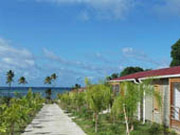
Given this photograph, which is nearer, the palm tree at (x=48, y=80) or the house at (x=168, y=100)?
the house at (x=168, y=100)

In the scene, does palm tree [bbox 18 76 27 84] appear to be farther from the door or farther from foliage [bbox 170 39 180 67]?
the door

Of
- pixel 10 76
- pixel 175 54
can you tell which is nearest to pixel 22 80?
pixel 10 76

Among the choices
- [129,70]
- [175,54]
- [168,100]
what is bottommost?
[168,100]

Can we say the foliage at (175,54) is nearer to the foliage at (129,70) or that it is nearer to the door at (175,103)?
the foliage at (129,70)

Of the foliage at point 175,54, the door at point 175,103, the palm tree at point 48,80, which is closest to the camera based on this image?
the door at point 175,103

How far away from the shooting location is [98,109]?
17922mm

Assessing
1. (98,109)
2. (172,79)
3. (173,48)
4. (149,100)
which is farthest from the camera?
(173,48)

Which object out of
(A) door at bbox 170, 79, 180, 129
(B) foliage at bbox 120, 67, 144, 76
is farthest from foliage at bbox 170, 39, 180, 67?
(A) door at bbox 170, 79, 180, 129

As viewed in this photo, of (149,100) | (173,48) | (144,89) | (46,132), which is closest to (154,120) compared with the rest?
(149,100)

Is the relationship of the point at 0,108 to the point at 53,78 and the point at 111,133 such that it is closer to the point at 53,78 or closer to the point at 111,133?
the point at 111,133

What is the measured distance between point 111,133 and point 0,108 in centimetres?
492

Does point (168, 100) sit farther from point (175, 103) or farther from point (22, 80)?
point (22, 80)

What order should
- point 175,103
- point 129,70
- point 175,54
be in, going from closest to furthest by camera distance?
1. point 175,103
2. point 175,54
3. point 129,70

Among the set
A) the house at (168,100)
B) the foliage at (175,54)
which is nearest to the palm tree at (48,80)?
the foliage at (175,54)
